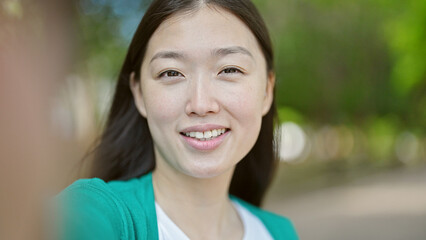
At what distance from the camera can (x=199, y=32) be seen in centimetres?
205

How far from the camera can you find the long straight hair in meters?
2.16

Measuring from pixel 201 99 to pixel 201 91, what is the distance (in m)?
0.03

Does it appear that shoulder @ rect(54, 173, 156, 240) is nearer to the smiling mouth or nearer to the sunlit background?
the smiling mouth

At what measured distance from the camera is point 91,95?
9.05 meters

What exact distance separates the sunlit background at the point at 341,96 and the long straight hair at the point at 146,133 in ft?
6.51

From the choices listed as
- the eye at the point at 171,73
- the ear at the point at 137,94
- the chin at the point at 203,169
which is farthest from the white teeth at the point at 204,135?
the ear at the point at 137,94

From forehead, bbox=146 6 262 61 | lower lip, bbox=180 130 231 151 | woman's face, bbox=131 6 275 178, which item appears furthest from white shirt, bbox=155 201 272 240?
forehead, bbox=146 6 262 61

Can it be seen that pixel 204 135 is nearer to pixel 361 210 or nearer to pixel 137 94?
pixel 137 94

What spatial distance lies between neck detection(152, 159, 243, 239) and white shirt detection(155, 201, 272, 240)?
0.20 ft

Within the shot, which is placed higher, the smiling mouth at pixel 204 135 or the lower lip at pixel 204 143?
the smiling mouth at pixel 204 135

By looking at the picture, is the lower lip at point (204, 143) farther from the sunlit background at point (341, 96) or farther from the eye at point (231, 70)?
the sunlit background at point (341, 96)

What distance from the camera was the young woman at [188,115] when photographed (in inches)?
Result: 77.6

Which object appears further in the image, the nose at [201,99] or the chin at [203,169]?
the chin at [203,169]

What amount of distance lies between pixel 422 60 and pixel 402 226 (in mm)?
2933
